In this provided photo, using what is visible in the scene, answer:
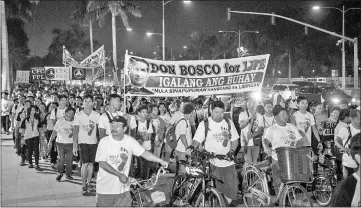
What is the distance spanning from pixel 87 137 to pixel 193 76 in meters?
2.50

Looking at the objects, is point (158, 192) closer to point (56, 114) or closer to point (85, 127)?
point (85, 127)

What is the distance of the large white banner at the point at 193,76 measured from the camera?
9.38 metres

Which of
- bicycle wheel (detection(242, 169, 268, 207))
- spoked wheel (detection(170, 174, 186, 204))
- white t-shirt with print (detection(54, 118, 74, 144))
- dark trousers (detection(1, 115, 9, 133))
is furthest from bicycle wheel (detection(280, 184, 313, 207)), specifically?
dark trousers (detection(1, 115, 9, 133))

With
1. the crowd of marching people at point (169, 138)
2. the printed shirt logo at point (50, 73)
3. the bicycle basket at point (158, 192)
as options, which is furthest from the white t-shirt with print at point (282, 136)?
the printed shirt logo at point (50, 73)

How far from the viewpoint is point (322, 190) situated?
25.9ft

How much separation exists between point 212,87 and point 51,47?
8773 centimetres

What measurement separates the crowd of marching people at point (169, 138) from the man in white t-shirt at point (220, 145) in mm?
15

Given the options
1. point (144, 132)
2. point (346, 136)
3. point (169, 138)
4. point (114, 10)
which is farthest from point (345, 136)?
point (114, 10)

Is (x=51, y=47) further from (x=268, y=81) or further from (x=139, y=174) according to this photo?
(x=139, y=174)

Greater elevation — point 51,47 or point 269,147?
point 51,47

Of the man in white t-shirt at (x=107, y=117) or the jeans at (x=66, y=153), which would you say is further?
the jeans at (x=66, y=153)

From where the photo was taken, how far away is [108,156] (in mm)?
5566

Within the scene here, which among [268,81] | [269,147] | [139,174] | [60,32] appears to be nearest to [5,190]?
[139,174]

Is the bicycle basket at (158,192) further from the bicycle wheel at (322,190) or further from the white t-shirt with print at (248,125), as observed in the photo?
the white t-shirt with print at (248,125)
